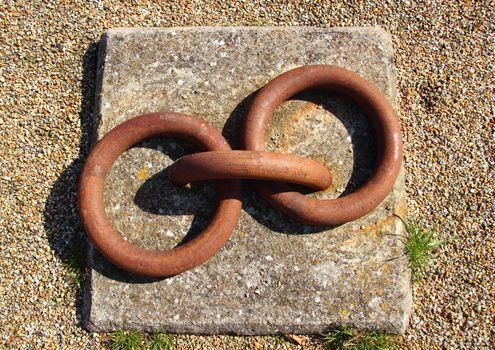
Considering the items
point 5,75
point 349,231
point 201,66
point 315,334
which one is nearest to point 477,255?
point 349,231

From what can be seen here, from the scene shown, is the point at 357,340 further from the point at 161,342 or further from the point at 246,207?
the point at 161,342

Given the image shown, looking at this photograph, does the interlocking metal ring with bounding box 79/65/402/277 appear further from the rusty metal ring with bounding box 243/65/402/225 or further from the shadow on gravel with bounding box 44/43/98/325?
the shadow on gravel with bounding box 44/43/98/325

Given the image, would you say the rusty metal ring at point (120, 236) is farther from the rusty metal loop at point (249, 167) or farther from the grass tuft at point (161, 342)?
the grass tuft at point (161, 342)

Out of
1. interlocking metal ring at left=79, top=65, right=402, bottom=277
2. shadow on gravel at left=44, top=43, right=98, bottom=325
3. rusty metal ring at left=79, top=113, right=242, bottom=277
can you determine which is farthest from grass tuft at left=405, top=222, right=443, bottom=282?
shadow on gravel at left=44, top=43, right=98, bottom=325

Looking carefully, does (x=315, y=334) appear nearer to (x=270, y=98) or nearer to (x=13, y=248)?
(x=270, y=98)

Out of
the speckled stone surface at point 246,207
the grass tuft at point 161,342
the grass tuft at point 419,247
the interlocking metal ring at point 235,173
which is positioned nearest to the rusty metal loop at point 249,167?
the interlocking metal ring at point 235,173
